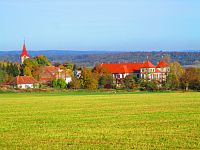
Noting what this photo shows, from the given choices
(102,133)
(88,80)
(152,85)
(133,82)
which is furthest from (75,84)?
(102,133)

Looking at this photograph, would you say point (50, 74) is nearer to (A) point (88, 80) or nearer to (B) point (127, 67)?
(A) point (88, 80)

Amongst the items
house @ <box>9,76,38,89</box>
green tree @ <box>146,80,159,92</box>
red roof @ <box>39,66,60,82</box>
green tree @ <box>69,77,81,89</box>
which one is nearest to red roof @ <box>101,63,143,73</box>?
red roof @ <box>39,66,60,82</box>

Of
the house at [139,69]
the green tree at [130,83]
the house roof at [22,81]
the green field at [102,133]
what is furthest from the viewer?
the house at [139,69]

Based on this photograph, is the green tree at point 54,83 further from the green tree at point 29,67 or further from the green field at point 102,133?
the green field at point 102,133

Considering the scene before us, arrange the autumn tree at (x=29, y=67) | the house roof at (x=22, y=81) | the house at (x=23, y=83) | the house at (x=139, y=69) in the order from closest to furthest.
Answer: the house at (x=23, y=83) < the house roof at (x=22, y=81) < the autumn tree at (x=29, y=67) < the house at (x=139, y=69)

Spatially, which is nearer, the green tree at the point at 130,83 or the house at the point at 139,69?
the green tree at the point at 130,83

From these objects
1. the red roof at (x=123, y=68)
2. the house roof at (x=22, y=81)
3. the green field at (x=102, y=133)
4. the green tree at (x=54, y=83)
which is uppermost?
the green field at (x=102, y=133)

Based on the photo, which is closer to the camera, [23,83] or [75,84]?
[75,84]

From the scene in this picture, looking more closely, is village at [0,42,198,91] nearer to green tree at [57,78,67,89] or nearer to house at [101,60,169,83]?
green tree at [57,78,67,89]

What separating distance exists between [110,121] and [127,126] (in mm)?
2702

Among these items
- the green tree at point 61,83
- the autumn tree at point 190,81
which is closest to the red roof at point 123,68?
the green tree at point 61,83

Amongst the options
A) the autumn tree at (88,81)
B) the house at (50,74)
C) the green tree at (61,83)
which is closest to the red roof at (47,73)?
the house at (50,74)

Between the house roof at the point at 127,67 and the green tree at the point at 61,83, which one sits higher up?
the house roof at the point at 127,67

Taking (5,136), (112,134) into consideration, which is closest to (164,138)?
(112,134)
